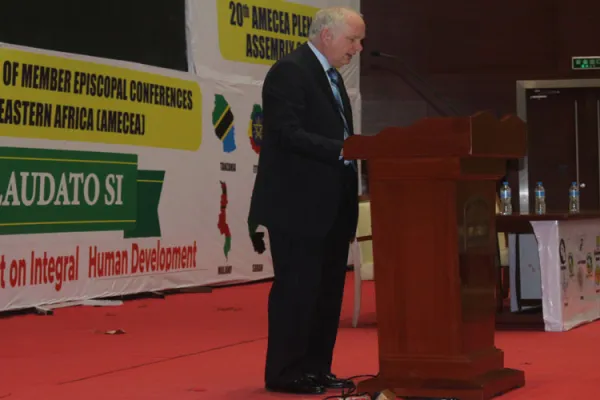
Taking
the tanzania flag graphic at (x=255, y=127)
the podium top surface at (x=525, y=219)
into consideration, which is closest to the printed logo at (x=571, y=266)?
the podium top surface at (x=525, y=219)

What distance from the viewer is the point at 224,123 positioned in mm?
9680

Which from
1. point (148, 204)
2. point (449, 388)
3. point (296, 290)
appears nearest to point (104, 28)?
point (148, 204)

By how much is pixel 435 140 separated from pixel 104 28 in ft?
18.0

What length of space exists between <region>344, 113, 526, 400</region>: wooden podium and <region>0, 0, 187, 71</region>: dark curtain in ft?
15.2

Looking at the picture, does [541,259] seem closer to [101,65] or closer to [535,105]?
[101,65]

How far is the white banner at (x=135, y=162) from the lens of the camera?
7273 mm

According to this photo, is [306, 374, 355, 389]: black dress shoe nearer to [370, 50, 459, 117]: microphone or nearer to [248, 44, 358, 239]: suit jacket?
[248, 44, 358, 239]: suit jacket

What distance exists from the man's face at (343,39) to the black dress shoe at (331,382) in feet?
3.87

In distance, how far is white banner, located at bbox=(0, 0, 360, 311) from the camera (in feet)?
23.9

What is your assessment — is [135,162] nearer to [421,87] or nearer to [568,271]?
[568,271]

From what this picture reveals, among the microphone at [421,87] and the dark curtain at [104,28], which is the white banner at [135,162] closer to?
the dark curtain at [104,28]

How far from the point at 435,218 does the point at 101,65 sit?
506 cm

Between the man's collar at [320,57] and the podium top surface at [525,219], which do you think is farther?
the podium top surface at [525,219]

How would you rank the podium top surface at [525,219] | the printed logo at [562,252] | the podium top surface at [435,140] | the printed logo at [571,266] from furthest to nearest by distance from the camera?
1. the printed logo at [571,266]
2. the printed logo at [562,252]
3. the podium top surface at [525,219]
4. the podium top surface at [435,140]
